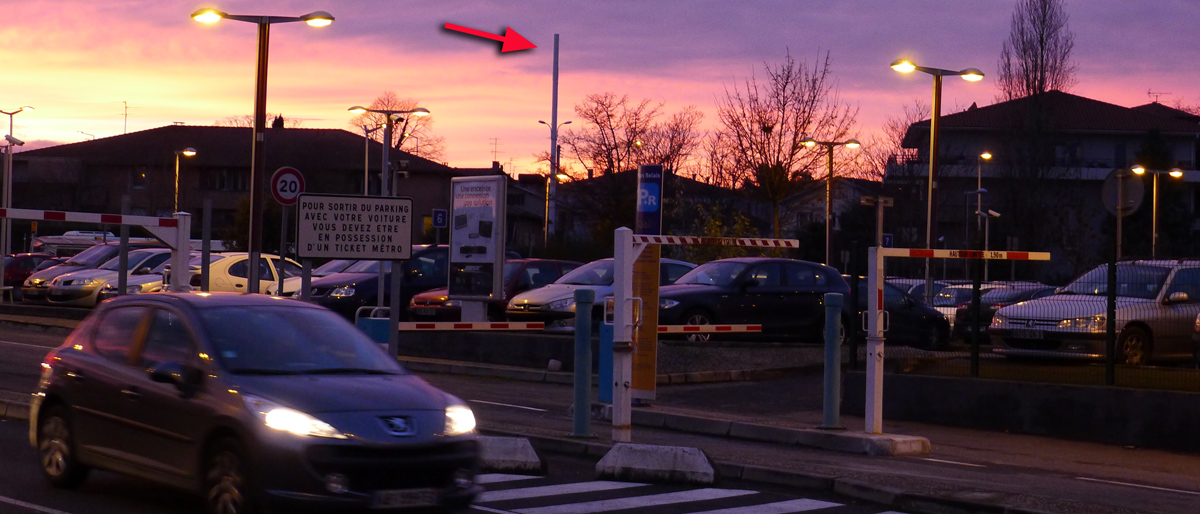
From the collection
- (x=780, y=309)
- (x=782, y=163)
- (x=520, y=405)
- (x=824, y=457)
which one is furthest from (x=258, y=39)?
(x=782, y=163)

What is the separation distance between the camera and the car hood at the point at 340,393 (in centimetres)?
720

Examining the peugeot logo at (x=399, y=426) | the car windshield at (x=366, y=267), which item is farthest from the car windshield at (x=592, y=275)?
the peugeot logo at (x=399, y=426)

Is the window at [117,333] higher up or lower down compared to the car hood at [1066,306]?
lower down

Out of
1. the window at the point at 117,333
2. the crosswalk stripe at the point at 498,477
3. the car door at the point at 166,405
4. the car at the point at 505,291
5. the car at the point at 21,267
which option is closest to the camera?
the car door at the point at 166,405

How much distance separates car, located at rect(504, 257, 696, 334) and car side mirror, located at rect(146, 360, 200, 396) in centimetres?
1200

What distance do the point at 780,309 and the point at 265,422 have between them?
14.4 m

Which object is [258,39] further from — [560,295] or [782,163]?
[782,163]

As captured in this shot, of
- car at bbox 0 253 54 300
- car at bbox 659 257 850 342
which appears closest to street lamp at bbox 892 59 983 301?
car at bbox 659 257 850 342

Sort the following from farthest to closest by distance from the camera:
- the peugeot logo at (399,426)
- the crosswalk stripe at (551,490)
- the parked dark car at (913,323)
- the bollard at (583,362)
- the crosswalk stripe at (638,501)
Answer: the parked dark car at (913,323) < the bollard at (583,362) < the crosswalk stripe at (551,490) < the crosswalk stripe at (638,501) < the peugeot logo at (399,426)

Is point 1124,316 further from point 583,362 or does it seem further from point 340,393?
point 340,393

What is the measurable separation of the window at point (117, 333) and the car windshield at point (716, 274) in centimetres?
1270

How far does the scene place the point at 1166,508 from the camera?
9242 millimetres

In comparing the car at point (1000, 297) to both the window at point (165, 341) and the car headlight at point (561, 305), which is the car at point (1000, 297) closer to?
the car headlight at point (561, 305)

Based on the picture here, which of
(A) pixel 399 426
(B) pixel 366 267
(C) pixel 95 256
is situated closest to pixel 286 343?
(A) pixel 399 426
